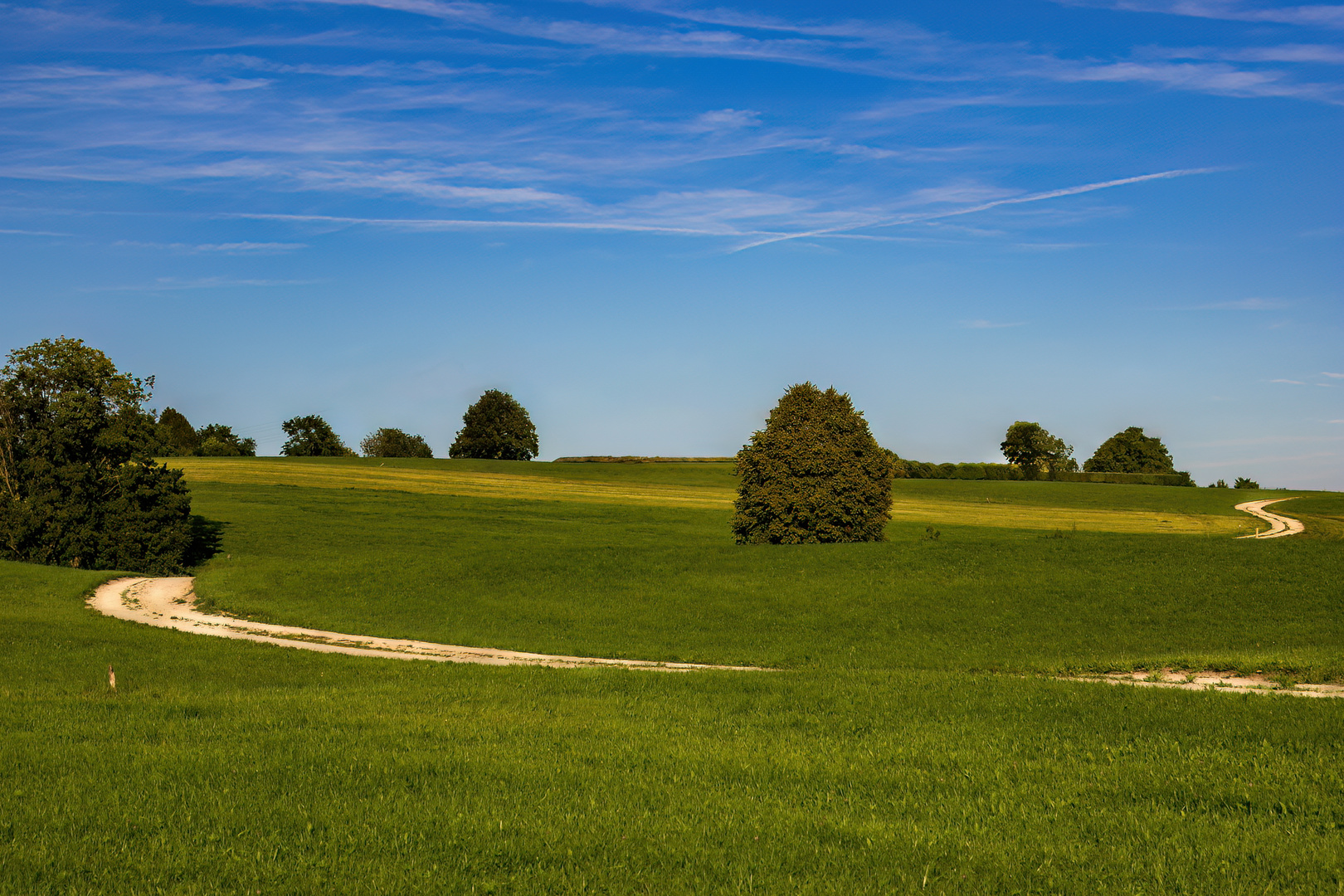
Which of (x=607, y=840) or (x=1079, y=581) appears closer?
(x=607, y=840)

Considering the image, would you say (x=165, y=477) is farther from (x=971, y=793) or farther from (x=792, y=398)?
(x=971, y=793)

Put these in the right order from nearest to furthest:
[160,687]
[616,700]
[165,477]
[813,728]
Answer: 1. [813,728]
2. [616,700]
3. [160,687]
4. [165,477]

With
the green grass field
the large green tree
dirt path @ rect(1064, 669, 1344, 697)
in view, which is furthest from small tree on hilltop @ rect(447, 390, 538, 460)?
dirt path @ rect(1064, 669, 1344, 697)

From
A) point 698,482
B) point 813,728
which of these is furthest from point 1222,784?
point 698,482

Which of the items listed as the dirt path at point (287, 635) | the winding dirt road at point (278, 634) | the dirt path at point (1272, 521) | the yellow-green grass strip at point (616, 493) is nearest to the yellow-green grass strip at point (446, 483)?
the yellow-green grass strip at point (616, 493)

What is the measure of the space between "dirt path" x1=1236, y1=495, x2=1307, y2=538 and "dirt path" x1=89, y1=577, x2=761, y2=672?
1853 inches

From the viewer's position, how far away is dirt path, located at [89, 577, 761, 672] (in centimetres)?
2255

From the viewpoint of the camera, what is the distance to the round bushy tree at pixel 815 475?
4103 centimetres

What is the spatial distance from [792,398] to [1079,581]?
16335mm

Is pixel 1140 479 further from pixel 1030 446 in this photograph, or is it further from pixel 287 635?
pixel 287 635

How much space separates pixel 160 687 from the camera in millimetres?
16109

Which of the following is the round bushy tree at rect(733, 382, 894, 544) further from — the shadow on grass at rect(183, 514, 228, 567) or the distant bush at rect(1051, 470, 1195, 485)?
the distant bush at rect(1051, 470, 1195, 485)

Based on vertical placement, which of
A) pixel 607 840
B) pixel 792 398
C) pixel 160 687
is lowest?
pixel 160 687

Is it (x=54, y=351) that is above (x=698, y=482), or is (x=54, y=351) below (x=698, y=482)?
above
